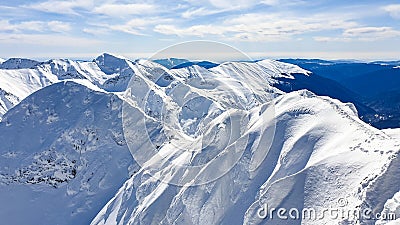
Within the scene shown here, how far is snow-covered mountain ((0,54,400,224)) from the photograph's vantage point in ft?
102

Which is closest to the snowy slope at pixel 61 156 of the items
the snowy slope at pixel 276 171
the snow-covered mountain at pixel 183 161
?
the snow-covered mountain at pixel 183 161

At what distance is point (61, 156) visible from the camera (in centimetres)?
8306

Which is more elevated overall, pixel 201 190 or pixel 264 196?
pixel 264 196

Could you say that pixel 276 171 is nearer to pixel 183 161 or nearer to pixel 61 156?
pixel 183 161

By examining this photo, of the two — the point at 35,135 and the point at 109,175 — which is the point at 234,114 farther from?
the point at 35,135

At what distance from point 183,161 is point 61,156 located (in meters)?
39.1

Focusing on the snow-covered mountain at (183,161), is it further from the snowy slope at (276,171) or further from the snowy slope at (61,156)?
the snowy slope at (61,156)

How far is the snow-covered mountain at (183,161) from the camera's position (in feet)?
102

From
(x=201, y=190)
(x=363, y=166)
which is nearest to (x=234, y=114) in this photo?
(x=201, y=190)

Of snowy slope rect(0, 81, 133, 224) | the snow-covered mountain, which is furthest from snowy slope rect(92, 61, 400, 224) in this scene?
snowy slope rect(0, 81, 133, 224)

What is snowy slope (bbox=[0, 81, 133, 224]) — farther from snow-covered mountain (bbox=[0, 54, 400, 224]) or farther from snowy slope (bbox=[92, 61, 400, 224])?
snowy slope (bbox=[92, 61, 400, 224])

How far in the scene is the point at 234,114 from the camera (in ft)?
187

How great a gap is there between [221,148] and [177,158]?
15483 millimetres

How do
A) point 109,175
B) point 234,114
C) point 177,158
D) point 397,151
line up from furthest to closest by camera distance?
point 109,175 < point 177,158 < point 234,114 < point 397,151
